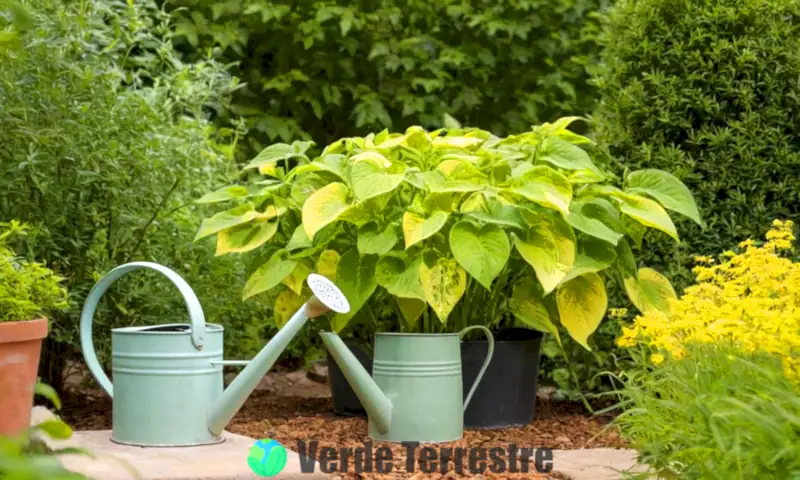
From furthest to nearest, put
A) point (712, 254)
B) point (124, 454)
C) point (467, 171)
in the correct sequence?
1. point (712, 254)
2. point (467, 171)
3. point (124, 454)

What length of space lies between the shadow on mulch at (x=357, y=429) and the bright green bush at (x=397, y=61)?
74.1 inches

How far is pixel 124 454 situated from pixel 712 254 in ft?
6.71

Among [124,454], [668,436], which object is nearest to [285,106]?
[124,454]

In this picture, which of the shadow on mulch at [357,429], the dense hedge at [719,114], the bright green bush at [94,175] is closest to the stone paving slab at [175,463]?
the shadow on mulch at [357,429]

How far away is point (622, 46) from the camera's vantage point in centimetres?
340

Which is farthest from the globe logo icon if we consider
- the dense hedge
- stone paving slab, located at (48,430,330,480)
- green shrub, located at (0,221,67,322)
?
the dense hedge

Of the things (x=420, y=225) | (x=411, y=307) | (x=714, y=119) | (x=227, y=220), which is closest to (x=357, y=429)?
(x=411, y=307)

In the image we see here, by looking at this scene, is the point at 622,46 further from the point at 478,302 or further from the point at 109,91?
the point at 109,91

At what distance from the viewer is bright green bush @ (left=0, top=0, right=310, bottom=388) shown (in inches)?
112

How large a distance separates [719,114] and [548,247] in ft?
3.22

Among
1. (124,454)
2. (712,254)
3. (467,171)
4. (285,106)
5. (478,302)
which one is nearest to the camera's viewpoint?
(124,454)

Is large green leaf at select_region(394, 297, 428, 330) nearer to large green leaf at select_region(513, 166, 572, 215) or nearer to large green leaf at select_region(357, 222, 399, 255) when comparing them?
large green leaf at select_region(357, 222, 399, 255)

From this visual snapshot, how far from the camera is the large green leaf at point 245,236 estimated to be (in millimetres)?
2945

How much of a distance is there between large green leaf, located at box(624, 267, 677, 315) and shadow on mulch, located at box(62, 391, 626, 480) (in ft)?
1.33
